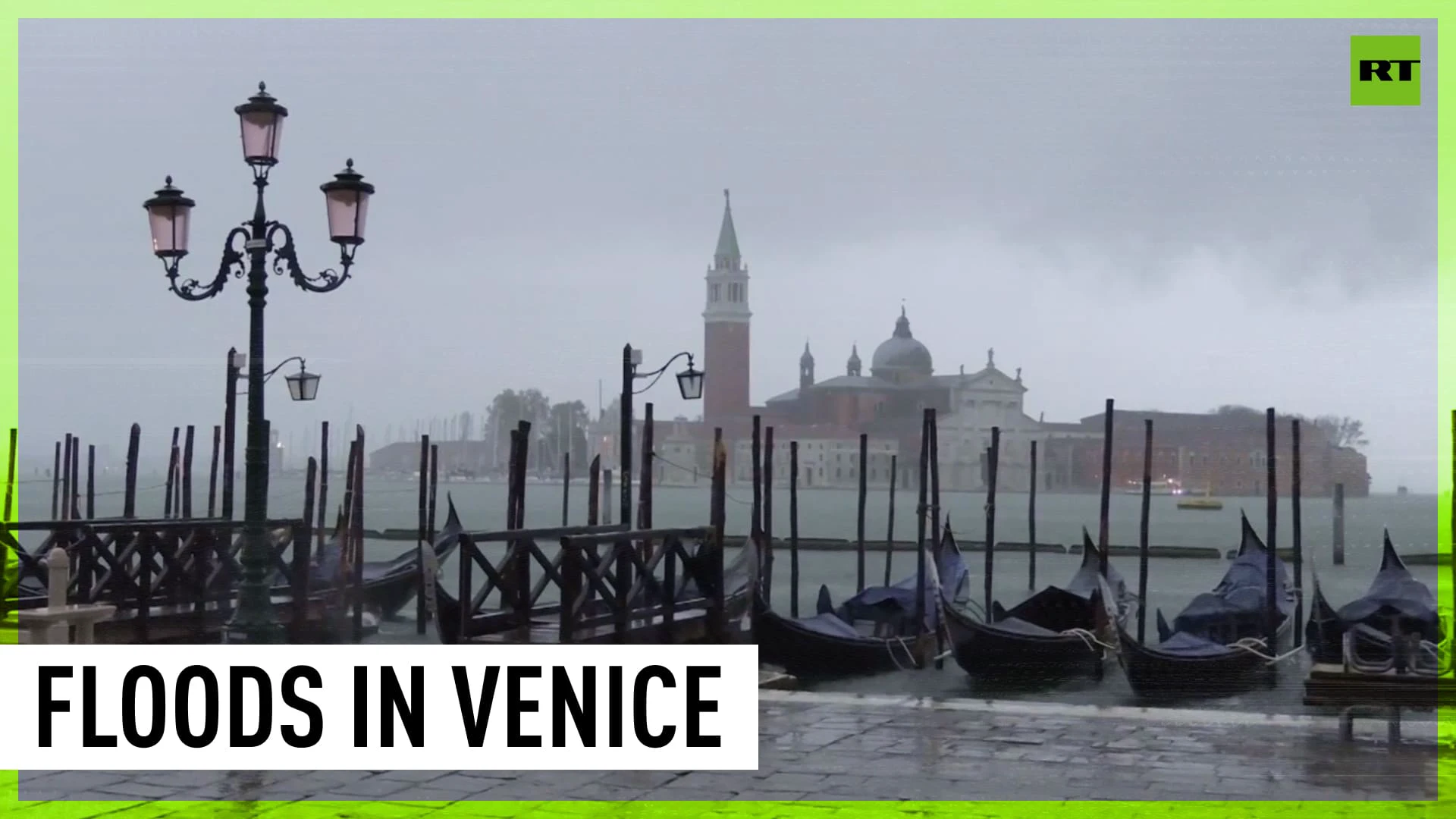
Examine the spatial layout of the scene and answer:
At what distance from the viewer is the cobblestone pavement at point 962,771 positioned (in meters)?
4.04

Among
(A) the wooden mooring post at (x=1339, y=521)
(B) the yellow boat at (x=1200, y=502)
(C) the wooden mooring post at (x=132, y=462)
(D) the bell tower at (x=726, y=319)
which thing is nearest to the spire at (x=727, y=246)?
(D) the bell tower at (x=726, y=319)

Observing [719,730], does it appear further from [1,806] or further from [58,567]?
[58,567]

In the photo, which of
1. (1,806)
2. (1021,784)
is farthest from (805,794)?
(1,806)

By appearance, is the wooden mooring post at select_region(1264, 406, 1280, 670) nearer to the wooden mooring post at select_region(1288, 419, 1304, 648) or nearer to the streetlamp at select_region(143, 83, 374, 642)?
the wooden mooring post at select_region(1288, 419, 1304, 648)

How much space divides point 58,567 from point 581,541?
7.14 ft

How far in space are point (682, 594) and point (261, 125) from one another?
12.2 feet

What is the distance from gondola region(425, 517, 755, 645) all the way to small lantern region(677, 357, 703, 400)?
0.99m

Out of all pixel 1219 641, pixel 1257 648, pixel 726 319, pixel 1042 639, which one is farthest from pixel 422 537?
pixel 1219 641

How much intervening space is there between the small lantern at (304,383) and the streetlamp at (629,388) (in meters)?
1.84

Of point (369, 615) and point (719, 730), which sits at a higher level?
point (719, 730)

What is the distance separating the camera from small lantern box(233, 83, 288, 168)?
6531mm

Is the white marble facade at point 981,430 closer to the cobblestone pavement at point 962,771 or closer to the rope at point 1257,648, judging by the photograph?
the rope at point 1257,648

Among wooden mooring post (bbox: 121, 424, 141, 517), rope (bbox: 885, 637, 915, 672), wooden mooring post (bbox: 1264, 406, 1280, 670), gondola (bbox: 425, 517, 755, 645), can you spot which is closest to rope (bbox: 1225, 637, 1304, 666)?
wooden mooring post (bbox: 1264, 406, 1280, 670)

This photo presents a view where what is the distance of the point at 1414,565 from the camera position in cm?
3250
